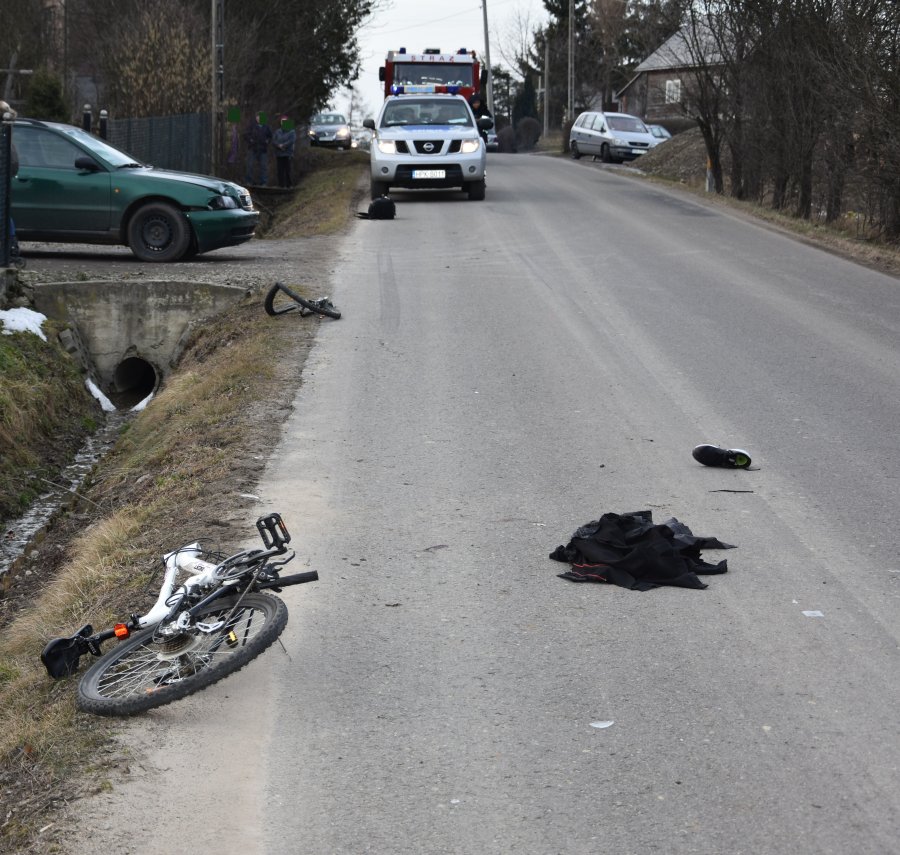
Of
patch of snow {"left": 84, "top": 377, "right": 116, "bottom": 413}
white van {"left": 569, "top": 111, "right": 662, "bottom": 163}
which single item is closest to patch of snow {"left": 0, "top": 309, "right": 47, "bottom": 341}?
patch of snow {"left": 84, "top": 377, "right": 116, "bottom": 413}

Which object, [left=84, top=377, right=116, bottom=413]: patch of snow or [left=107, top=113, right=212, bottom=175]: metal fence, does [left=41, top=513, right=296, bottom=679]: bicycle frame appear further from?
[left=107, top=113, right=212, bottom=175]: metal fence

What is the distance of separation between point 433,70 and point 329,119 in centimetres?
1883

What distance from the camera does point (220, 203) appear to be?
16.1m

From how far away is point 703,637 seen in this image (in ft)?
17.0

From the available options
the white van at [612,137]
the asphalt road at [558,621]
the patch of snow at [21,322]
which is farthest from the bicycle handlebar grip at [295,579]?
the white van at [612,137]

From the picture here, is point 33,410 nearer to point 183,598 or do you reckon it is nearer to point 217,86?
point 183,598

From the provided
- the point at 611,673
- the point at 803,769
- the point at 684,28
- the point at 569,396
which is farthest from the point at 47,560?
the point at 684,28

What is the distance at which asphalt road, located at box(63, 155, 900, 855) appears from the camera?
3.87 metres

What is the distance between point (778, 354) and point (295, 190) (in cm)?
1979

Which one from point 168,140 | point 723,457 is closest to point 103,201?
point 168,140

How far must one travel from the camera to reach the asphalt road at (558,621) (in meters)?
3.87

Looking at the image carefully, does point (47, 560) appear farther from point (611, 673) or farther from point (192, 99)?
point (192, 99)

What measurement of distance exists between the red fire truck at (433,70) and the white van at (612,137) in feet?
32.2

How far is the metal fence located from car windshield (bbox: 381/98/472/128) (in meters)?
4.25
